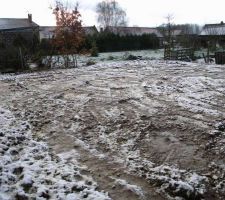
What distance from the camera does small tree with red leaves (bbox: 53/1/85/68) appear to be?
1941cm

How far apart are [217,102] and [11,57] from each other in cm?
1364

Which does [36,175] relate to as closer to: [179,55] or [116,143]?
[116,143]

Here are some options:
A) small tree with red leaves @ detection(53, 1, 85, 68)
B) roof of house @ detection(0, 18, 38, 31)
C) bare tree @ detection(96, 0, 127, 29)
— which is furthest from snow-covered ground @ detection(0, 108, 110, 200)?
bare tree @ detection(96, 0, 127, 29)

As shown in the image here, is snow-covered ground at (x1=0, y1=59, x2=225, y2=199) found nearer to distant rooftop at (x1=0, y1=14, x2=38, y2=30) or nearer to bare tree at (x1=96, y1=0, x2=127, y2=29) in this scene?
distant rooftop at (x1=0, y1=14, x2=38, y2=30)

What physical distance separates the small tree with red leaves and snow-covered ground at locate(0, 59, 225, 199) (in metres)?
9.50

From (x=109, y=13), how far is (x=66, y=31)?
47424 millimetres

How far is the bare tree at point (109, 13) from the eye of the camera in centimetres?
6462

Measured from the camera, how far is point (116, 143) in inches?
227

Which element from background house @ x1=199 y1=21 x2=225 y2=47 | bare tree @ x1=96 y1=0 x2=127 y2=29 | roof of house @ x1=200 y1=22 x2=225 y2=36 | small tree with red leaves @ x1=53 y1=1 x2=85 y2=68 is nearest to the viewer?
small tree with red leaves @ x1=53 y1=1 x2=85 y2=68

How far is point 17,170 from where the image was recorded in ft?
15.8

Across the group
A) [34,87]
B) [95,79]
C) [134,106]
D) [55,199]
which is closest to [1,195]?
[55,199]

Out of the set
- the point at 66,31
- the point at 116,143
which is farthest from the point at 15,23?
the point at 116,143

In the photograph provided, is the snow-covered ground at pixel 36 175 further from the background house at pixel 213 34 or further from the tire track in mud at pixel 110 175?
the background house at pixel 213 34

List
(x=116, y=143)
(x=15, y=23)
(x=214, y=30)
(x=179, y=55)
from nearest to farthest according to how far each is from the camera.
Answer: (x=116, y=143) < (x=179, y=55) < (x=214, y=30) < (x=15, y=23)
